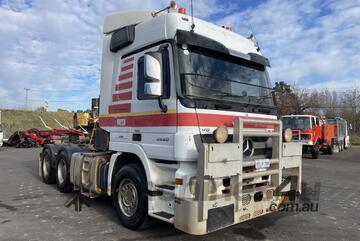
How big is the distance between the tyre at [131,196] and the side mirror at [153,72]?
1.41 metres

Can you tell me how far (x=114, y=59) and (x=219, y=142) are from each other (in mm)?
3018

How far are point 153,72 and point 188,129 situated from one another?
0.91m

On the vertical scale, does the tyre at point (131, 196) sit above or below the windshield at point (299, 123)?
below

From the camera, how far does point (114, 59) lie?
6.46 metres

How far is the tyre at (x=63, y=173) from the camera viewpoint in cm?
828

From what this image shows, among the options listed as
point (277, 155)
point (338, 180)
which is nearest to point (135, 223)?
point (277, 155)

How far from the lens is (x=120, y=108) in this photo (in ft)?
20.0

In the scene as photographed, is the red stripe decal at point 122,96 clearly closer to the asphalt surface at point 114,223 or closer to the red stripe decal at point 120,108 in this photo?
the red stripe decal at point 120,108

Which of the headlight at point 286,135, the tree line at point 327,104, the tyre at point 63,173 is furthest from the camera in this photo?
the tree line at point 327,104

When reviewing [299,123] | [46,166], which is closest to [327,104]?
[299,123]

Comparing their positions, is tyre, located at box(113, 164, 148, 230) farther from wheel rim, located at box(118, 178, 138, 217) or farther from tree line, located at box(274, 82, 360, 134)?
tree line, located at box(274, 82, 360, 134)

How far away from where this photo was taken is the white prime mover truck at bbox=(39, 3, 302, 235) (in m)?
4.48

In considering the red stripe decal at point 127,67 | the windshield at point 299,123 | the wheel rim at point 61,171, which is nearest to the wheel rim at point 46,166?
the wheel rim at point 61,171

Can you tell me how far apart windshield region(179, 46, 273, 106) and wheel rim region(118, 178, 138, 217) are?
192 centimetres
